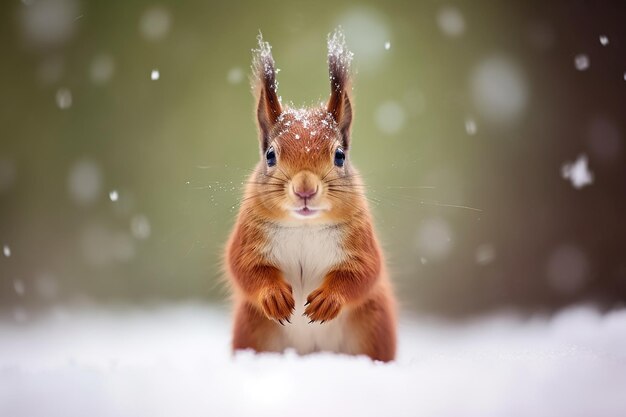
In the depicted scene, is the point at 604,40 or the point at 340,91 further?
the point at 604,40

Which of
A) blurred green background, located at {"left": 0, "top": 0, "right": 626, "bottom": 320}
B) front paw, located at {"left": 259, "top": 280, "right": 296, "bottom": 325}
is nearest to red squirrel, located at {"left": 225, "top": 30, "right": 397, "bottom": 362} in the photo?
front paw, located at {"left": 259, "top": 280, "right": 296, "bottom": 325}

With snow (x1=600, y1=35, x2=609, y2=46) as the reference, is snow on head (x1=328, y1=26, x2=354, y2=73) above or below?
below

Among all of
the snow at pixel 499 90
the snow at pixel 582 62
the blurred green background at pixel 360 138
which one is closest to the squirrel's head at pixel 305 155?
the blurred green background at pixel 360 138

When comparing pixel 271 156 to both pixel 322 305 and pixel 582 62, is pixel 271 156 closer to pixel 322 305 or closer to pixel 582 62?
pixel 322 305

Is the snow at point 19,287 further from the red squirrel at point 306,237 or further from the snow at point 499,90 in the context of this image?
the snow at point 499,90

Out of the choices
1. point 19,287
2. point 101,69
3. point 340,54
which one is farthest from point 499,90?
point 19,287

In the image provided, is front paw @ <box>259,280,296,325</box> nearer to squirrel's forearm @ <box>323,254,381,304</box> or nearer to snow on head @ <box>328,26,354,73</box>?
squirrel's forearm @ <box>323,254,381,304</box>
